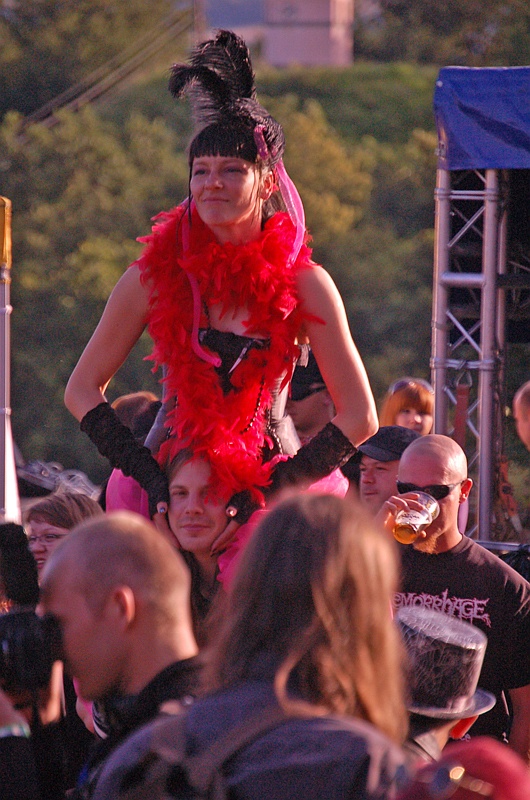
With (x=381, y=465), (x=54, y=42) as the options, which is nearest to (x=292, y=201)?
(x=381, y=465)

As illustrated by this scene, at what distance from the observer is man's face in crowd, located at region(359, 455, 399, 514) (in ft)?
12.7

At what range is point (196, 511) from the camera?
103 inches

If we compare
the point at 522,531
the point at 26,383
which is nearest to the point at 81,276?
the point at 26,383

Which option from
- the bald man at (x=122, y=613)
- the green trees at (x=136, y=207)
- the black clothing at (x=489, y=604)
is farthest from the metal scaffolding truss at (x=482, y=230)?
the green trees at (x=136, y=207)

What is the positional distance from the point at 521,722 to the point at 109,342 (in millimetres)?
1366

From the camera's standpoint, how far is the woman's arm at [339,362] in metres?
2.74

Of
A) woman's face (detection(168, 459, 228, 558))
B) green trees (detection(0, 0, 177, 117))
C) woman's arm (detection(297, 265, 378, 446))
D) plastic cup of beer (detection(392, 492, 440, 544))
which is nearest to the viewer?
woman's face (detection(168, 459, 228, 558))

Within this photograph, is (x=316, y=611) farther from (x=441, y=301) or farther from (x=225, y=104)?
(x=441, y=301)

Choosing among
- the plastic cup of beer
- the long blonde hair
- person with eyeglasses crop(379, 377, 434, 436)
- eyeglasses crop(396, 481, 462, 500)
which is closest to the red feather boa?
the plastic cup of beer

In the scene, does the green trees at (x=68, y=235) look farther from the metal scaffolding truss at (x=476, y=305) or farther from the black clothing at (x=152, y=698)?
the black clothing at (x=152, y=698)

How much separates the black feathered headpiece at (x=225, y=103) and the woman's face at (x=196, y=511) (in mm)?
715

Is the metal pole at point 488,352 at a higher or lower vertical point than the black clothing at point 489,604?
higher

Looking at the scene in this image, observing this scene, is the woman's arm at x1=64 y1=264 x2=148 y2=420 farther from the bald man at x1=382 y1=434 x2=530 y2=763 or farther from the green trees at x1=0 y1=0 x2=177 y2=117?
the green trees at x1=0 y1=0 x2=177 y2=117

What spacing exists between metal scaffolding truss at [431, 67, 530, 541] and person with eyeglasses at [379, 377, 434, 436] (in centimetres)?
30
